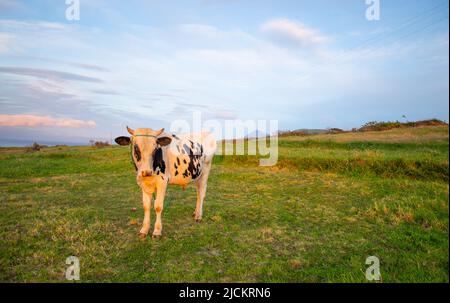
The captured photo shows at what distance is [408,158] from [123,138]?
13890mm

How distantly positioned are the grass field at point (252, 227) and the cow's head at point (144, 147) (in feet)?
6.04

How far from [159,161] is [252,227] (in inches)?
130

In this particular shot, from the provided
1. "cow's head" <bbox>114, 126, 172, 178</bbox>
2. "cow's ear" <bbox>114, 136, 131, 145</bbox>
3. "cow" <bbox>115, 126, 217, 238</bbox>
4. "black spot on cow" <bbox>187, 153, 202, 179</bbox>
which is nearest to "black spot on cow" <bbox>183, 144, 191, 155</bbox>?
"cow" <bbox>115, 126, 217, 238</bbox>

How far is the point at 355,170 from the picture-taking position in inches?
659

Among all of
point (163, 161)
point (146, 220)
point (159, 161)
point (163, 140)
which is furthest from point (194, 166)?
point (146, 220)

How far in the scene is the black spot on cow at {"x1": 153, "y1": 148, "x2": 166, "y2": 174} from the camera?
7.77 metres

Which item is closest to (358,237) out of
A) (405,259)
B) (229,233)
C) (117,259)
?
(405,259)

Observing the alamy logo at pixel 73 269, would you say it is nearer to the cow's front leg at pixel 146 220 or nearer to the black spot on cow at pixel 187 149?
the cow's front leg at pixel 146 220

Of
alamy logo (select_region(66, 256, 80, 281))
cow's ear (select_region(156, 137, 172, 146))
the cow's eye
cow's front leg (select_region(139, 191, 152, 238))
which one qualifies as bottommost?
alamy logo (select_region(66, 256, 80, 281))

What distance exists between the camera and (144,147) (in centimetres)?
732

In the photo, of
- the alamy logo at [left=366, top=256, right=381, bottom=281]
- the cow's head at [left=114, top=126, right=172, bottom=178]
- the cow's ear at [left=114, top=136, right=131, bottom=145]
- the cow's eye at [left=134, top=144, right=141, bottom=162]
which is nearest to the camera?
the alamy logo at [left=366, top=256, right=381, bottom=281]

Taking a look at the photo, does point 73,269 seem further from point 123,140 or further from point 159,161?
point 123,140

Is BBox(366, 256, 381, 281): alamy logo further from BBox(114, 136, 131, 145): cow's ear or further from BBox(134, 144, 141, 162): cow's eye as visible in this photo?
BBox(114, 136, 131, 145): cow's ear
